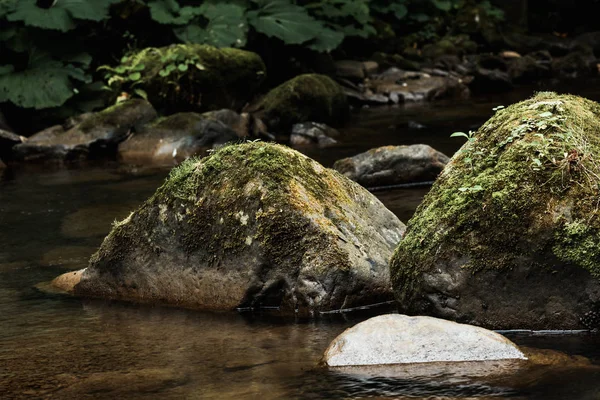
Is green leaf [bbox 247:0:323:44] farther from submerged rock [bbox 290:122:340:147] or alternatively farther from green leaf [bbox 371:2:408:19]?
green leaf [bbox 371:2:408:19]

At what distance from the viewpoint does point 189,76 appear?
1464 cm

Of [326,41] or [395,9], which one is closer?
[326,41]

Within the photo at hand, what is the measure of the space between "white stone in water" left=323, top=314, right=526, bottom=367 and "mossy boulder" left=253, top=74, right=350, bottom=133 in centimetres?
1015

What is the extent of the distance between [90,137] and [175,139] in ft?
4.44

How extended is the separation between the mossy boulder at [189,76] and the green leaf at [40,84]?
0.81 m

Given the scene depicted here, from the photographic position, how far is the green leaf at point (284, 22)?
1709cm

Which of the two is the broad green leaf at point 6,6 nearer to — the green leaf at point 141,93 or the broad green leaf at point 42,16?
the broad green leaf at point 42,16

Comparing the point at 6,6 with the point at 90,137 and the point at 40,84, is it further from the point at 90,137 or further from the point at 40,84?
the point at 90,137

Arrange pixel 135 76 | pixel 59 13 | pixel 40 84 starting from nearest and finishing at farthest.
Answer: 1. pixel 40 84
2. pixel 59 13
3. pixel 135 76

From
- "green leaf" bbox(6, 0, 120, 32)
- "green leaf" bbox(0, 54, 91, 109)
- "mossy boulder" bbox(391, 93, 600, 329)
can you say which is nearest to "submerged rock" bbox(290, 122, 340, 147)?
"green leaf" bbox(0, 54, 91, 109)

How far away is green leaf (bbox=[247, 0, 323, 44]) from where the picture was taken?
17.1 meters

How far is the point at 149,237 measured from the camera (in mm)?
5750

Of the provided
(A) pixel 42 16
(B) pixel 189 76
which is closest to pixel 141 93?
(B) pixel 189 76

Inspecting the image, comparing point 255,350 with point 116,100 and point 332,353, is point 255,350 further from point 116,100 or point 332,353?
point 116,100
